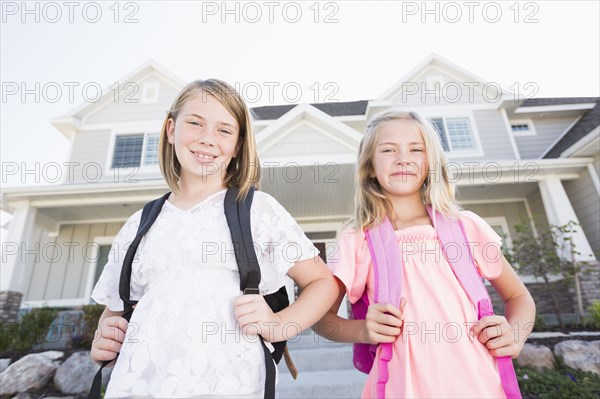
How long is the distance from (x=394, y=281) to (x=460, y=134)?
973 cm

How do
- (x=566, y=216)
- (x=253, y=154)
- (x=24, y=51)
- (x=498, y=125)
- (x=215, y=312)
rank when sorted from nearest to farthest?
(x=215, y=312), (x=253, y=154), (x=24, y=51), (x=566, y=216), (x=498, y=125)

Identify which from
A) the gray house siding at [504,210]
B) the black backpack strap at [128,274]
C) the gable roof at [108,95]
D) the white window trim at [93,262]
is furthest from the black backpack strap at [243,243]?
the gable roof at [108,95]

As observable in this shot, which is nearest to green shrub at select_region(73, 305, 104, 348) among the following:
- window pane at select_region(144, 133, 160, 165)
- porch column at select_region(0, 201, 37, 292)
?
porch column at select_region(0, 201, 37, 292)

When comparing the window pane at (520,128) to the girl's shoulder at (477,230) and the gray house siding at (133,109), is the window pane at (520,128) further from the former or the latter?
the girl's shoulder at (477,230)

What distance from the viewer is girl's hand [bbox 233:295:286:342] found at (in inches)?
42.9

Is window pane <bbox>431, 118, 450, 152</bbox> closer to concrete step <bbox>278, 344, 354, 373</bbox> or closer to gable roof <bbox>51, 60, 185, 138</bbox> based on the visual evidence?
concrete step <bbox>278, 344, 354, 373</bbox>

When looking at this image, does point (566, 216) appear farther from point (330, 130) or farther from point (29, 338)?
point (29, 338)

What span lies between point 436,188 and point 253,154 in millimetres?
900

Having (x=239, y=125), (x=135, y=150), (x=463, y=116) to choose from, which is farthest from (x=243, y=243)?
(x=463, y=116)

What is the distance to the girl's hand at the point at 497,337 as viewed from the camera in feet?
4.03

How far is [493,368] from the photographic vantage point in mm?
1236

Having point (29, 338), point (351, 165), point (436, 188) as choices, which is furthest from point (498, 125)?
point (29, 338)

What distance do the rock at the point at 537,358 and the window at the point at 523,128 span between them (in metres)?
7.83

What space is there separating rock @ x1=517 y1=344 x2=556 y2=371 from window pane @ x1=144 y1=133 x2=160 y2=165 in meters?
9.09
